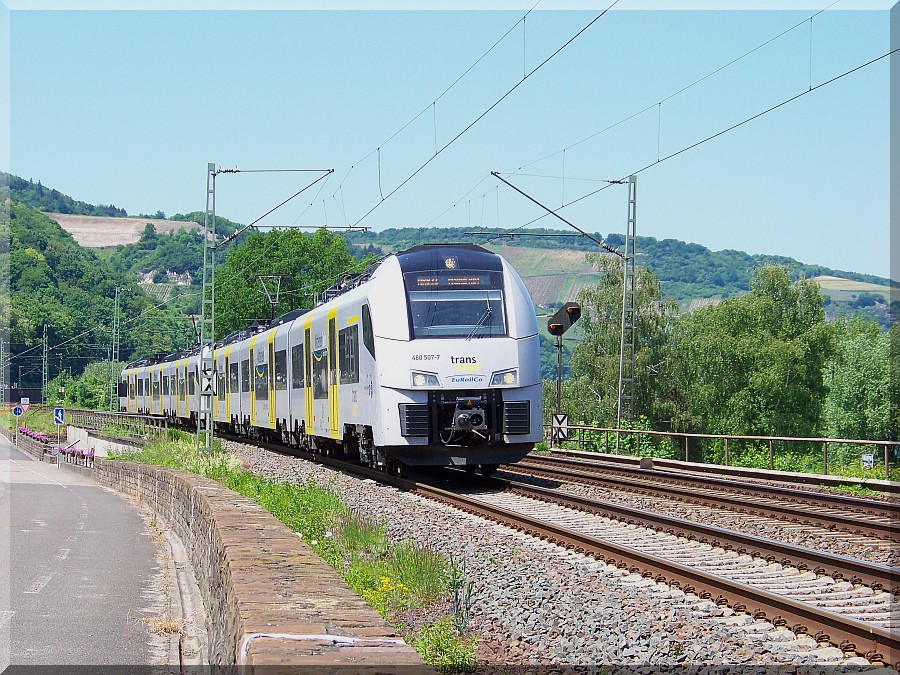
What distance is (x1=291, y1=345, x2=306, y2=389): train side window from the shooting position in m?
26.8

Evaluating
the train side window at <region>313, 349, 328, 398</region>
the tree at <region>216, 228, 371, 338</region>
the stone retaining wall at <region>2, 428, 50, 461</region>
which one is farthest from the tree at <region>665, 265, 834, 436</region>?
the train side window at <region>313, 349, 328, 398</region>

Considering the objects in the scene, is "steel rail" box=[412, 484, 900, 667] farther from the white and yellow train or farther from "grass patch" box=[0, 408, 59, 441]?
"grass patch" box=[0, 408, 59, 441]

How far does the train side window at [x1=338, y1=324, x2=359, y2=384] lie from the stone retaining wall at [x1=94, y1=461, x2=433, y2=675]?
802cm

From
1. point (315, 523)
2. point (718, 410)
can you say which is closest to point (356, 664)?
A: point (315, 523)

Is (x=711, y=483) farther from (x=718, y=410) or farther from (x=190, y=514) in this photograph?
(x=718, y=410)

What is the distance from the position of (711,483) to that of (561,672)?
12.9 metres

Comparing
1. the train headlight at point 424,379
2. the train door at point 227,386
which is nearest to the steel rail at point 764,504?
the train headlight at point 424,379

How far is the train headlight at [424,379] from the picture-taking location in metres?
18.4

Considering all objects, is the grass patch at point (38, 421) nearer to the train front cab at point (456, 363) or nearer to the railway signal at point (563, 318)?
the railway signal at point (563, 318)

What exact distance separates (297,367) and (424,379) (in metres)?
9.37

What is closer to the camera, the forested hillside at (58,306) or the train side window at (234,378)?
the train side window at (234,378)

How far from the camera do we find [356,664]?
190 inches

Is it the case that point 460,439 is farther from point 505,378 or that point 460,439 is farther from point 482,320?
point 482,320

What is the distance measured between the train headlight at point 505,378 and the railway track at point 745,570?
2937 mm
